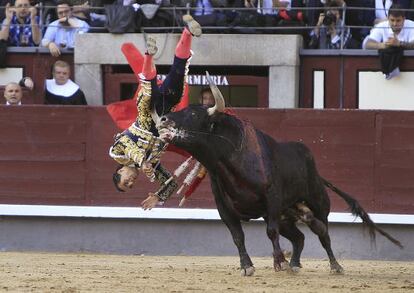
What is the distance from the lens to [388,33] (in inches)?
449

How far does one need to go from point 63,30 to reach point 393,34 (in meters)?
3.08

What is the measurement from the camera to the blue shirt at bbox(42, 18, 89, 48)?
1198cm

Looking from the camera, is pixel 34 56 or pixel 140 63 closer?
pixel 140 63

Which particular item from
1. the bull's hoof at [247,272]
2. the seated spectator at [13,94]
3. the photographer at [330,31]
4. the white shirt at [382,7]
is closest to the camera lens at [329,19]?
the photographer at [330,31]

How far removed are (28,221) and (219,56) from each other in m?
2.31

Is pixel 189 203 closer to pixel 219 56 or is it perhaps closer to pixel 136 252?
pixel 136 252

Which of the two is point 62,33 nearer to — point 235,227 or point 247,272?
point 235,227

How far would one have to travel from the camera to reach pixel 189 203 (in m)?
11.3

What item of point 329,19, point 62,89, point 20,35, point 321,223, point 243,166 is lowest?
point 321,223

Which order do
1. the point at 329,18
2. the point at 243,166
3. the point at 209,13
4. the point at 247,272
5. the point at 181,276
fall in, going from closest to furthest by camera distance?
the point at 243,166, the point at 247,272, the point at 181,276, the point at 329,18, the point at 209,13

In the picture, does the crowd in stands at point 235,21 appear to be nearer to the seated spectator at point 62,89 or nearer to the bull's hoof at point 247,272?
Result: the seated spectator at point 62,89

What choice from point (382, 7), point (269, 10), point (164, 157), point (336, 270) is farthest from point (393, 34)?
point (336, 270)

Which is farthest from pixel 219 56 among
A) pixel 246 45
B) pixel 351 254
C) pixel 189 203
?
pixel 351 254

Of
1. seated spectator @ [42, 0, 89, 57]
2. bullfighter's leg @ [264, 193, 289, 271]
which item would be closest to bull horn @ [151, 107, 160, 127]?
bullfighter's leg @ [264, 193, 289, 271]
